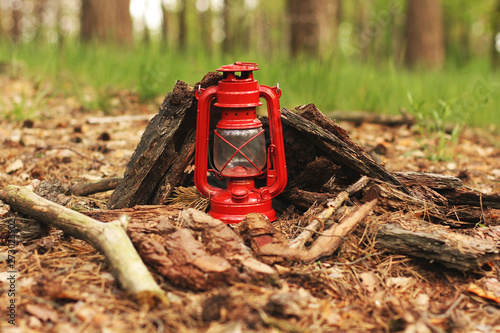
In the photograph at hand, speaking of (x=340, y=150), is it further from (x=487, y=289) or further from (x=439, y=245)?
(x=487, y=289)

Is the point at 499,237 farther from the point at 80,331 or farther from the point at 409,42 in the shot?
the point at 409,42

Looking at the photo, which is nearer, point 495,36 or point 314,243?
point 314,243

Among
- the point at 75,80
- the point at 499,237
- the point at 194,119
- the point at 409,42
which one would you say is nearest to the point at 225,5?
the point at 409,42

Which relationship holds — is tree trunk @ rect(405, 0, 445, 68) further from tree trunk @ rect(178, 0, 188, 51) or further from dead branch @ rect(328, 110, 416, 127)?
tree trunk @ rect(178, 0, 188, 51)

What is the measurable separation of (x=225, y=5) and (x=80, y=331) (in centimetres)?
1144

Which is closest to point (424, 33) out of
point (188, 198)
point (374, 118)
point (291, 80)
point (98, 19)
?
point (374, 118)

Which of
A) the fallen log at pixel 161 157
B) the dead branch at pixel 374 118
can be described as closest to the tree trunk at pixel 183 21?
the dead branch at pixel 374 118

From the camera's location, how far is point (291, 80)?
15.2 ft

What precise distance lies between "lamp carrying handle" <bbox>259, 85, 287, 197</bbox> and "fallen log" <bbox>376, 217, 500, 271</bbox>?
0.57 metres

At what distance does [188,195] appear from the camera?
245cm

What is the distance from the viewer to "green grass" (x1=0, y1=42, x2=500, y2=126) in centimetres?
443

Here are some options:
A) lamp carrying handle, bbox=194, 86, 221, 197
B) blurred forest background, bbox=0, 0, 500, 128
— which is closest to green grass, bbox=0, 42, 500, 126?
blurred forest background, bbox=0, 0, 500, 128

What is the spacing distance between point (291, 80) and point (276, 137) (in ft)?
8.29

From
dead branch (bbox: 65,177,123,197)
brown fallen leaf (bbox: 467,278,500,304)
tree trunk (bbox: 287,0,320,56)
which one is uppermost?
tree trunk (bbox: 287,0,320,56)
